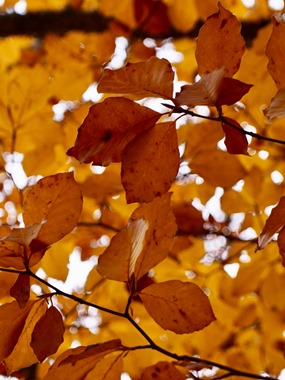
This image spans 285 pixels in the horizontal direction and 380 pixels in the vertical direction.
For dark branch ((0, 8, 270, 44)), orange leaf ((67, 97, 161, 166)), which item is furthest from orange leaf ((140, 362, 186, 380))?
dark branch ((0, 8, 270, 44))

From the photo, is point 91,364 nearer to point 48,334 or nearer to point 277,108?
point 48,334

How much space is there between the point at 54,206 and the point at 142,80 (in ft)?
0.45

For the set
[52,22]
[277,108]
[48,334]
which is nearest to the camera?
[277,108]

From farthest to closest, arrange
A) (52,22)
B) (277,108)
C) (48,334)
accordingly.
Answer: (52,22) < (48,334) < (277,108)

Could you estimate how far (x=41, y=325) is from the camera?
1.69 feet

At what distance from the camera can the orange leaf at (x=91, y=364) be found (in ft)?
1.62

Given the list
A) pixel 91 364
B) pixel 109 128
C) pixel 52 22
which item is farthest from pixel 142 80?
pixel 52 22

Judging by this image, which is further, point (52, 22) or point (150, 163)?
point (52, 22)

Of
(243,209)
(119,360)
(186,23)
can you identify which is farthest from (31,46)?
(119,360)

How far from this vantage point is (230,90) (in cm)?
45

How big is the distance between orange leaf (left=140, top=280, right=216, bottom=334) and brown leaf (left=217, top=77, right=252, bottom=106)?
18 centimetres

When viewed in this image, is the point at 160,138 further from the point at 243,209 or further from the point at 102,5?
the point at 102,5

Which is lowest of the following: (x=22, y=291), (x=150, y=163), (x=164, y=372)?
(x=164, y=372)

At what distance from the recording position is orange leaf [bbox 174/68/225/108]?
0.41 metres
